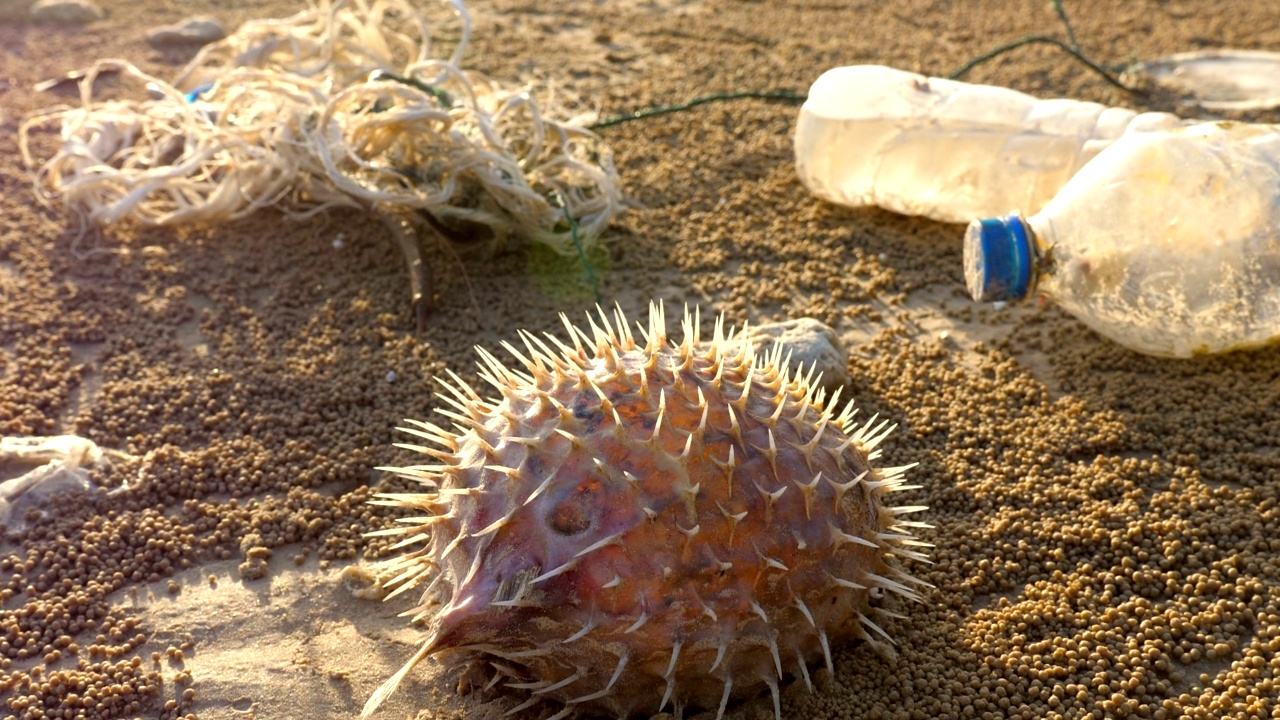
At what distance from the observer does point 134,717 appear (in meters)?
2.99

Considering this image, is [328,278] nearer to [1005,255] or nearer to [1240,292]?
[1005,255]

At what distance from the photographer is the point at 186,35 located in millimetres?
7859

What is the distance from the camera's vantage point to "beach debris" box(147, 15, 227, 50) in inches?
310

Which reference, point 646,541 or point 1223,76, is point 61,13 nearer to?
point 646,541

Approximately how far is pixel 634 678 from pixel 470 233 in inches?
124

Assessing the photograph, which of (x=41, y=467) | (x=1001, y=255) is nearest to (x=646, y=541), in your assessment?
(x=1001, y=255)

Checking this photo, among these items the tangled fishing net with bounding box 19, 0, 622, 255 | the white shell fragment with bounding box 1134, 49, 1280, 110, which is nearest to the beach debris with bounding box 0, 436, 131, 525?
the tangled fishing net with bounding box 19, 0, 622, 255

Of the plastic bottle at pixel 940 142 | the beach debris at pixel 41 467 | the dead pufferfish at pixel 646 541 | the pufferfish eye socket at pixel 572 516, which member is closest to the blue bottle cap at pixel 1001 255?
the plastic bottle at pixel 940 142

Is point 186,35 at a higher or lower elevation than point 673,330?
higher

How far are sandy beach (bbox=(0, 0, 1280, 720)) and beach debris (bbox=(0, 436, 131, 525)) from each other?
55 millimetres

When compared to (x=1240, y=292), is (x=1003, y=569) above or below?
below

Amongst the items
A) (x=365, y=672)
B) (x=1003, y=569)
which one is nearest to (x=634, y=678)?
(x=365, y=672)

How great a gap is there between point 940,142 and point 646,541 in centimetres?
351

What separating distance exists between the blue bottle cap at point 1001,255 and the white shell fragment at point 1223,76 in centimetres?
304
